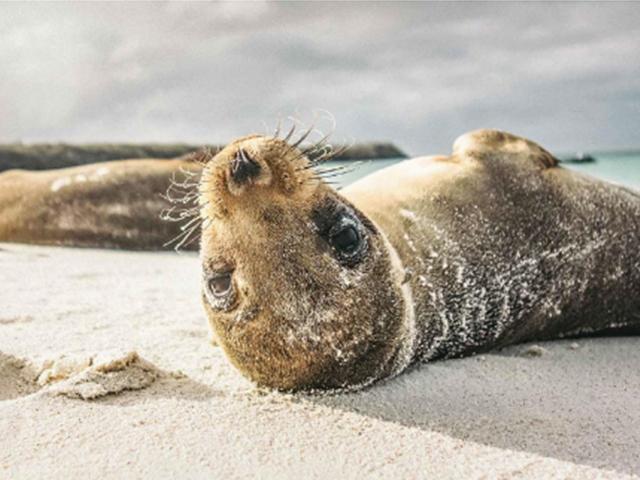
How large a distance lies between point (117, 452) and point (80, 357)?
83 centimetres

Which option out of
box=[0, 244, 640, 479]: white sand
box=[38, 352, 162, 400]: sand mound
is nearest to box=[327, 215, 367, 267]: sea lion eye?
box=[0, 244, 640, 479]: white sand

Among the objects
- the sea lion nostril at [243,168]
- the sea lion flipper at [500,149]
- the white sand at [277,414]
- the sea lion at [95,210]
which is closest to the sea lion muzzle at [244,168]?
the sea lion nostril at [243,168]

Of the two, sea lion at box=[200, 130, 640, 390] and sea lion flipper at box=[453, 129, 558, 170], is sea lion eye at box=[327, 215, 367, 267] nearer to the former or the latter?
sea lion at box=[200, 130, 640, 390]

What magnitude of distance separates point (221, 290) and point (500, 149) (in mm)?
2266

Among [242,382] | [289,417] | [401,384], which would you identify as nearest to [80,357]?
[242,382]

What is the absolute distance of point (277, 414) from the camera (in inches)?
113

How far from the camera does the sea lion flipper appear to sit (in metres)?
4.47

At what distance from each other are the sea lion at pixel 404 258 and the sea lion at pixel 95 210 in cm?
382

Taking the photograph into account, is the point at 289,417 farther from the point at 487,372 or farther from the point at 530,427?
the point at 487,372

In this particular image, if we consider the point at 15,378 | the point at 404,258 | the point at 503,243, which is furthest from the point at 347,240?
the point at 15,378

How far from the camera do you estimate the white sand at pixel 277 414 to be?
8.08 feet

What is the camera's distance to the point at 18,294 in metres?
4.76

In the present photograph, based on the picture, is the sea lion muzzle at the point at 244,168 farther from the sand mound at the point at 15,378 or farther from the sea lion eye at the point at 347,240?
the sand mound at the point at 15,378

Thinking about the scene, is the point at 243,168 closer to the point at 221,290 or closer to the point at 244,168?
the point at 244,168
